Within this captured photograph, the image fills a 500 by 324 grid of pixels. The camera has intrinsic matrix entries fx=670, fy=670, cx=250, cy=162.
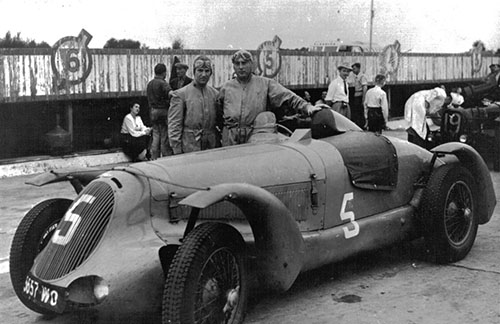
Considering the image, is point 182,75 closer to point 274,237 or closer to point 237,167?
point 237,167

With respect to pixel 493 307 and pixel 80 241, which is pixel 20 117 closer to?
pixel 80 241

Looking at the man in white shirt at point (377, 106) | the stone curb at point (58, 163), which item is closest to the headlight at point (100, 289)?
the stone curb at point (58, 163)

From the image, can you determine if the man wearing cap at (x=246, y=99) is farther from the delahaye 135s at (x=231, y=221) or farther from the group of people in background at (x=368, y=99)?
the group of people in background at (x=368, y=99)

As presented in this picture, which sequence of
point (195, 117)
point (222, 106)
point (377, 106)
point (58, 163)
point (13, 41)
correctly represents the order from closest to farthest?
point (222, 106), point (195, 117), point (58, 163), point (377, 106), point (13, 41)

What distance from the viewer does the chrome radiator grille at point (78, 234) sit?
4078mm

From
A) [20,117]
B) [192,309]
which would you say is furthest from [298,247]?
[20,117]

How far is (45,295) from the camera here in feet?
13.0

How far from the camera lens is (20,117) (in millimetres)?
12383

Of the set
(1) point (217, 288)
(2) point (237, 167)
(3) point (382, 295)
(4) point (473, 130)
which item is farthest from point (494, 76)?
(1) point (217, 288)

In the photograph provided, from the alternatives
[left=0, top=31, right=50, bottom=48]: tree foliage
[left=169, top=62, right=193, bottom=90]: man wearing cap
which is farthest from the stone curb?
[left=0, top=31, right=50, bottom=48]: tree foliage

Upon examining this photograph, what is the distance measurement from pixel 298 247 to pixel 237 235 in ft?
1.59

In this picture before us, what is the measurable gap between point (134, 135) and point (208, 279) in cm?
928

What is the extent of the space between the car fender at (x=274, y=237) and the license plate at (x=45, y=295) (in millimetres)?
1197

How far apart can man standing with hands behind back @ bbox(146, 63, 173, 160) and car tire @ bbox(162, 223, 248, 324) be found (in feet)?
22.6
